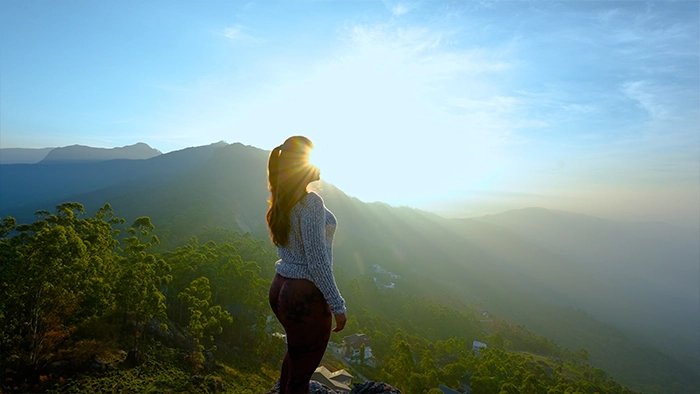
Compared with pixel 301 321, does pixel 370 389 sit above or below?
below

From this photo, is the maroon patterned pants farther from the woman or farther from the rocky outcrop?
the rocky outcrop

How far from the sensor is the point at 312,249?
3.24m

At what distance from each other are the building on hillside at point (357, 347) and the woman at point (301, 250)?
45.1 meters

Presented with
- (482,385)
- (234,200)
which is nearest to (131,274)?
(482,385)

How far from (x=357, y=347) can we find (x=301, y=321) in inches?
1939

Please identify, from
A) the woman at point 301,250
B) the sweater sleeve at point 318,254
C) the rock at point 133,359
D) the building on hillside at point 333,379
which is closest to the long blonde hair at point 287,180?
the woman at point 301,250

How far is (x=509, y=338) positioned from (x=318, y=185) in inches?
4074

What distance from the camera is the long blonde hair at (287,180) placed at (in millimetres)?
3307

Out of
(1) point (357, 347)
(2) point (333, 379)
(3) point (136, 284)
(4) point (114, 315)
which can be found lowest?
(1) point (357, 347)

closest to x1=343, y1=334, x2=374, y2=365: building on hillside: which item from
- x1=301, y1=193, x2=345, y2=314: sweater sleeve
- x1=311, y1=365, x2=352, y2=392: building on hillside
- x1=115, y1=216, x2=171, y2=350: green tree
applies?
x1=311, y1=365, x2=352, y2=392: building on hillside

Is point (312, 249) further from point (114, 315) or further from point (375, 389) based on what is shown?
point (114, 315)

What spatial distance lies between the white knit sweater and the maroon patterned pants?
132 millimetres

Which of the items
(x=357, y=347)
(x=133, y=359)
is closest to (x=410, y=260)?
(x=357, y=347)

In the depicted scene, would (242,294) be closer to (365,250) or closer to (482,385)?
(482,385)
